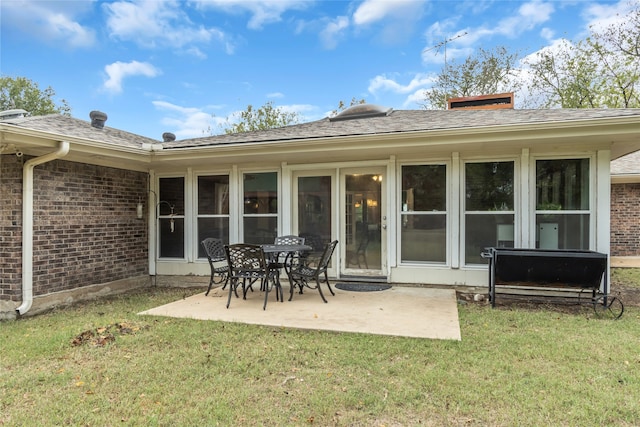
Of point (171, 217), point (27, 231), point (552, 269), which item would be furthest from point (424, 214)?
point (27, 231)

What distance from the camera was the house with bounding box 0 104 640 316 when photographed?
183 inches

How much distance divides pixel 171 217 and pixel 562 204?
6566 mm

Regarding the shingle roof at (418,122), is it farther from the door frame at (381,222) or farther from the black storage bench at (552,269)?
the black storage bench at (552,269)

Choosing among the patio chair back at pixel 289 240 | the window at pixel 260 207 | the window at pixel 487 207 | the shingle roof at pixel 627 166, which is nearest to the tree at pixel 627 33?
the shingle roof at pixel 627 166

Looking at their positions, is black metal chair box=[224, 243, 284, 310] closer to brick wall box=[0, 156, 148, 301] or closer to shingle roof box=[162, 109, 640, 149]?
shingle roof box=[162, 109, 640, 149]

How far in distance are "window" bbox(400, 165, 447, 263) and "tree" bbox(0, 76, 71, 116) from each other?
26.9 m

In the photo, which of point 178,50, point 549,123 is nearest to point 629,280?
point 549,123

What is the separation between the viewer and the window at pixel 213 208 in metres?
6.58

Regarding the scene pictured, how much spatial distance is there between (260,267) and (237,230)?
Result: 194 cm

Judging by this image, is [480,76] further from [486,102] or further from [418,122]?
[418,122]

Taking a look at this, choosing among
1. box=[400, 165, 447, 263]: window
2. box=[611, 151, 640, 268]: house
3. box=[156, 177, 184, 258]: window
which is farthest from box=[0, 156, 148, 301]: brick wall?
box=[611, 151, 640, 268]: house

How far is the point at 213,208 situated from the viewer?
261 inches

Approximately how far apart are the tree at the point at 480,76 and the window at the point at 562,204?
13.7 meters

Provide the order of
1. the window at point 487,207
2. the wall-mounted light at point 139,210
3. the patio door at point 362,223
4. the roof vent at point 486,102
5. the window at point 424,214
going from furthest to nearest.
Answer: the roof vent at point 486,102 < the wall-mounted light at point 139,210 < the patio door at point 362,223 < the window at point 424,214 < the window at point 487,207
